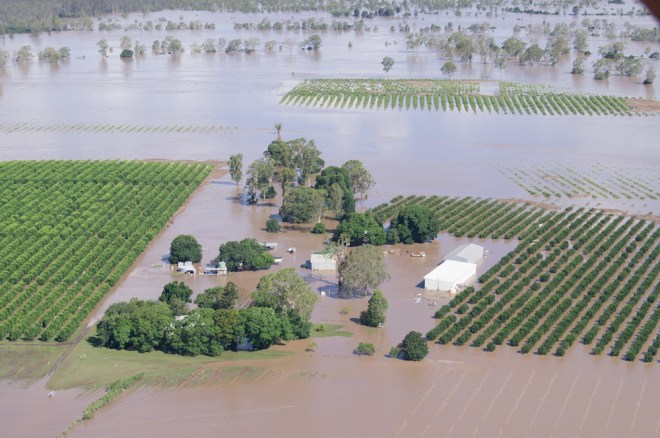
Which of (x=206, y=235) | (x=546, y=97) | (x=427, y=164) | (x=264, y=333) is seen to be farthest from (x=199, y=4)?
(x=264, y=333)

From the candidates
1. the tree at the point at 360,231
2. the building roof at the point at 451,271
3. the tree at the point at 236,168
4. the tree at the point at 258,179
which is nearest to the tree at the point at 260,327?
the building roof at the point at 451,271

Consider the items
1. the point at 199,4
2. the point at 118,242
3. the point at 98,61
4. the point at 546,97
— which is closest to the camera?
the point at 118,242

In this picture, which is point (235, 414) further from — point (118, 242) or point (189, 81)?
point (189, 81)

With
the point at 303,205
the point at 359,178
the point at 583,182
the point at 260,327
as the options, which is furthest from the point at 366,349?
the point at 583,182

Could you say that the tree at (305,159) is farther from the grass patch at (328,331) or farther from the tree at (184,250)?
the grass patch at (328,331)

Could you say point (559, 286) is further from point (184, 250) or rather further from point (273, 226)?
point (184, 250)

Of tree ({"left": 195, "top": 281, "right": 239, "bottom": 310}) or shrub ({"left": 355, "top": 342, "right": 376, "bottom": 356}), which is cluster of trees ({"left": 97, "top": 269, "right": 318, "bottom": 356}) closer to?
tree ({"left": 195, "top": 281, "right": 239, "bottom": 310})

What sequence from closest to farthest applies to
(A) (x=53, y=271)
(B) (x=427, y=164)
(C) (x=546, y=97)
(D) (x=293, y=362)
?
1. (D) (x=293, y=362)
2. (A) (x=53, y=271)
3. (B) (x=427, y=164)
4. (C) (x=546, y=97)
